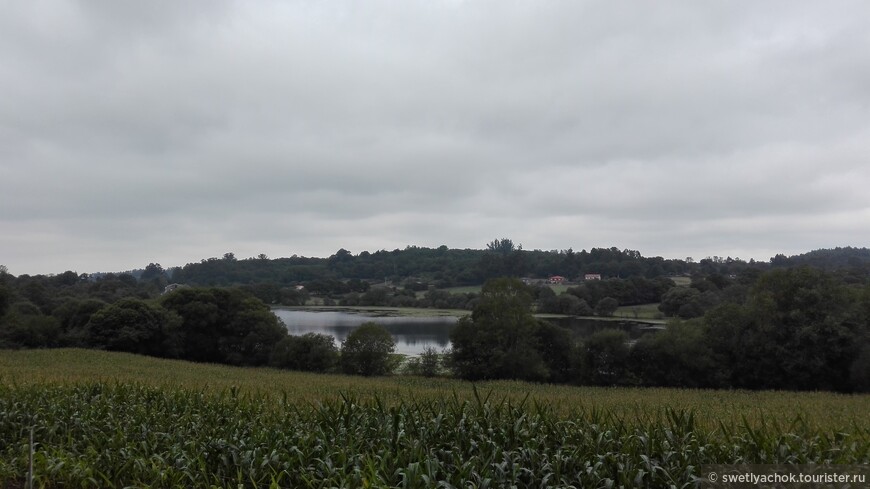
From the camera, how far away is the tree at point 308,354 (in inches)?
1577

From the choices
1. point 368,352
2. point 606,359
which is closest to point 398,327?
point 368,352

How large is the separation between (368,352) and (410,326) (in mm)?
35324

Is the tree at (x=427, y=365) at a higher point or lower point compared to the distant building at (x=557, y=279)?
lower

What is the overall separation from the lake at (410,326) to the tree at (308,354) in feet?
38.2

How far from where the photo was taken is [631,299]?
8094 centimetres

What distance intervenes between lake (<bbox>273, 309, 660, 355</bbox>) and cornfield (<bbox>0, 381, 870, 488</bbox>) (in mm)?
43468

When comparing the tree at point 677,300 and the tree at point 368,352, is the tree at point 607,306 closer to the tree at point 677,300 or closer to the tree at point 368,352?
the tree at point 677,300


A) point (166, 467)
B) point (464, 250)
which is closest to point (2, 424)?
point (166, 467)

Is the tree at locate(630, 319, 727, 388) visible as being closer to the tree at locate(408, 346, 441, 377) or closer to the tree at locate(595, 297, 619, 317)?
the tree at locate(408, 346, 441, 377)

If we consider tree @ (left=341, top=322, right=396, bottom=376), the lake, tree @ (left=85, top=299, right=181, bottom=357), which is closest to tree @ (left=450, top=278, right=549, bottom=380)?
tree @ (left=341, top=322, right=396, bottom=376)

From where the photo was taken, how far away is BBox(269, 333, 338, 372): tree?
40062 mm

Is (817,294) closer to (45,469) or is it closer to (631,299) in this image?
(45,469)

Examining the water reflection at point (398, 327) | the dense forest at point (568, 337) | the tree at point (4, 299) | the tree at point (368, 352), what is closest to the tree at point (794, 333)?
the dense forest at point (568, 337)

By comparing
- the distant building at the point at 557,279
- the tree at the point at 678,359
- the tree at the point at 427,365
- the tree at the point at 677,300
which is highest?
the distant building at the point at 557,279
